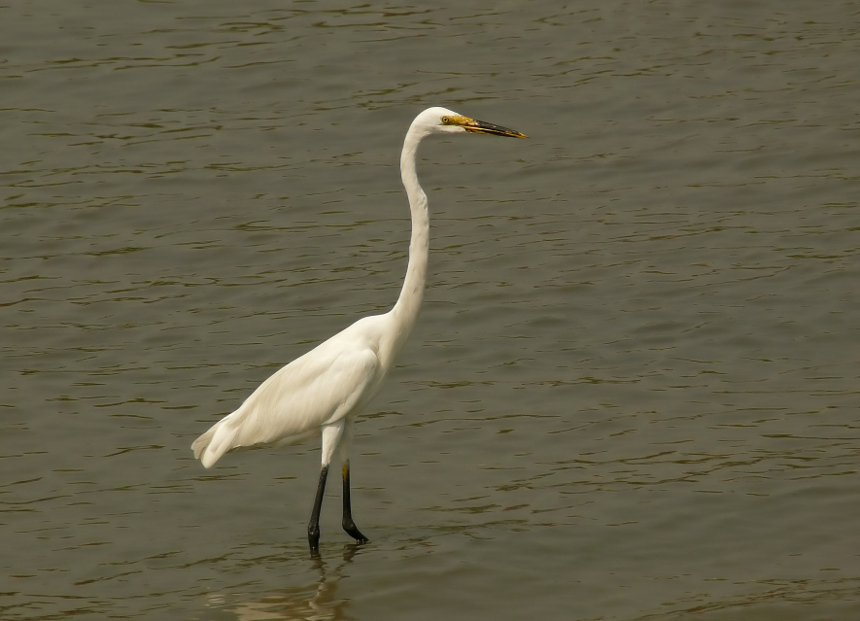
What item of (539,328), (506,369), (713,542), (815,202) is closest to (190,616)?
(713,542)

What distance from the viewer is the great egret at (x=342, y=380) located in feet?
22.6

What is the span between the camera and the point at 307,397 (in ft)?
23.1

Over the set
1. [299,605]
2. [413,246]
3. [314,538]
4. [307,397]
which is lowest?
[299,605]

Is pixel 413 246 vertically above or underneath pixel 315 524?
above

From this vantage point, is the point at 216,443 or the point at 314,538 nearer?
the point at 314,538

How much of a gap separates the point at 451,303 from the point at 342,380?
3256 millimetres

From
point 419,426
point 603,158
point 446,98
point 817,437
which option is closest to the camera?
point 817,437

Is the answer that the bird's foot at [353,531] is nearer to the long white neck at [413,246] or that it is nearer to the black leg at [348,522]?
the black leg at [348,522]

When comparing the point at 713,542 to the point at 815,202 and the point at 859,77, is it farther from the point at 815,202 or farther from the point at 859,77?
the point at 859,77

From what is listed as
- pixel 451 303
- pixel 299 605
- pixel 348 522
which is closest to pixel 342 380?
pixel 348 522

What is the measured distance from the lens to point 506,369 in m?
9.02

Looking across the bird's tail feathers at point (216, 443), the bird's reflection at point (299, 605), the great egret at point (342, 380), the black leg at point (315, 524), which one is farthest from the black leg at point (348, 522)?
the bird's tail feathers at point (216, 443)

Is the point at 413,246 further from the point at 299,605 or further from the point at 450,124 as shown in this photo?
the point at 299,605

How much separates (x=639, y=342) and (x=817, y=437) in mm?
1838
